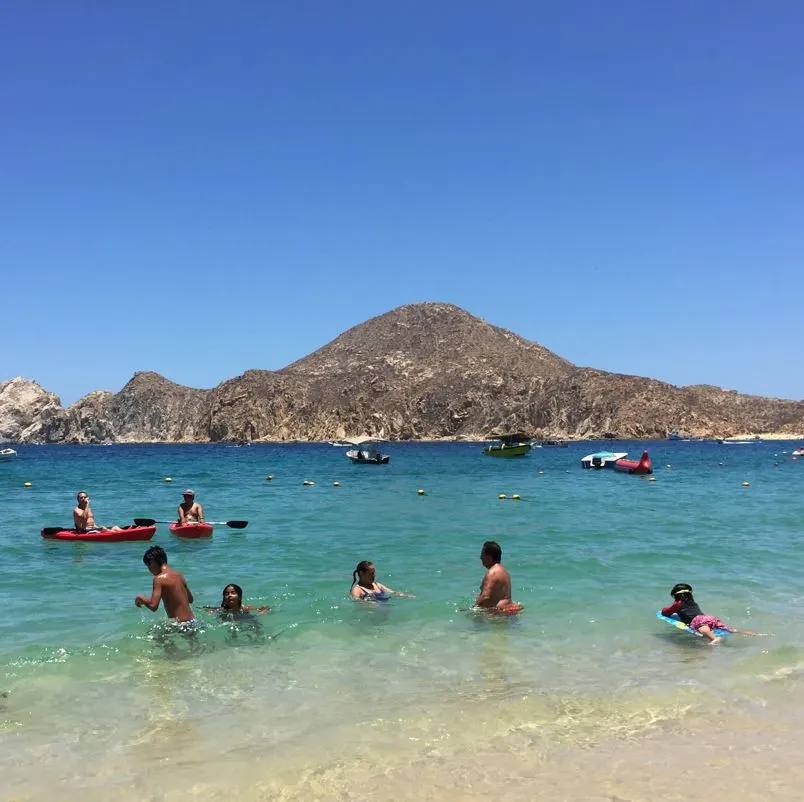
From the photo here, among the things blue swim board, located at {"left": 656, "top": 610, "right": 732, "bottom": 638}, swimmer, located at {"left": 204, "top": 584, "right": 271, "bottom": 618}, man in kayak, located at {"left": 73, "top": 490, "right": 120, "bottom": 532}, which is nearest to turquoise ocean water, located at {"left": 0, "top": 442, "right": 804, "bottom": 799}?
blue swim board, located at {"left": 656, "top": 610, "right": 732, "bottom": 638}

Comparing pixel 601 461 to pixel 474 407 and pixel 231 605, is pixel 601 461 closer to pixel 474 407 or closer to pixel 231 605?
pixel 231 605

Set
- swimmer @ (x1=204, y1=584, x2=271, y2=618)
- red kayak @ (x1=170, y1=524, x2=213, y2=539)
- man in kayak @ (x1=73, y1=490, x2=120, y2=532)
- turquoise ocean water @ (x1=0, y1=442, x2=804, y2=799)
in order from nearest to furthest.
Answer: turquoise ocean water @ (x1=0, y1=442, x2=804, y2=799), swimmer @ (x1=204, y1=584, x2=271, y2=618), man in kayak @ (x1=73, y1=490, x2=120, y2=532), red kayak @ (x1=170, y1=524, x2=213, y2=539)

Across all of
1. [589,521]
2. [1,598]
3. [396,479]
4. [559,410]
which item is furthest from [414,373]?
[1,598]

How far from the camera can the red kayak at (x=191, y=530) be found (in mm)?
21562

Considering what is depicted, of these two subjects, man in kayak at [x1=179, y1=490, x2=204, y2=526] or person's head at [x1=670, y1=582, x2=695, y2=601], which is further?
man in kayak at [x1=179, y1=490, x2=204, y2=526]

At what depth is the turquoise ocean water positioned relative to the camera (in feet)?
21.4

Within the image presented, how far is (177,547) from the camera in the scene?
66.9 feet

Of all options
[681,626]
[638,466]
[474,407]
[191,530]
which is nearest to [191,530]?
[191,530]

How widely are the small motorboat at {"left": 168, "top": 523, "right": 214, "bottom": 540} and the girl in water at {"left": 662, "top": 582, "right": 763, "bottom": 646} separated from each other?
47.1 feet

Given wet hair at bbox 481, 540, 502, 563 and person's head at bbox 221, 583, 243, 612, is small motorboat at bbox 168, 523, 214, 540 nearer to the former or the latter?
person's head at bbox 221, 583, 243, 612

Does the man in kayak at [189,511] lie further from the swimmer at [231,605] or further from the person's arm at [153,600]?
the person's arm at [153,600]

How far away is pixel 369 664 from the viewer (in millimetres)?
9391

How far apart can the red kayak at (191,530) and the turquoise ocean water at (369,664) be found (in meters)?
0.55

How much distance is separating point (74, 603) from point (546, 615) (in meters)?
8.15
